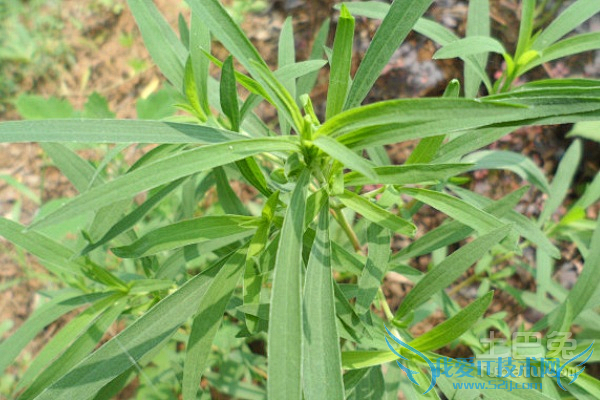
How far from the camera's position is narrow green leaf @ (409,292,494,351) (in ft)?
2.34

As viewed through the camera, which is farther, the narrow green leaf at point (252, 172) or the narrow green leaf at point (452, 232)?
the narrow green leaf at point (452, 232)

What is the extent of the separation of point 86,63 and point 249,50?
229 cm

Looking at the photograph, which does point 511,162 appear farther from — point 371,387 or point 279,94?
point 279,94

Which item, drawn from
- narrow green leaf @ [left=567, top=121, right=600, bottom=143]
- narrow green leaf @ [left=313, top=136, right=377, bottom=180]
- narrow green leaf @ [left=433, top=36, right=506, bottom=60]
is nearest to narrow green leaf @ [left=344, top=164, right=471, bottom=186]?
narrow green leaf @ [left=313, top=136, right=377, bottom=180]

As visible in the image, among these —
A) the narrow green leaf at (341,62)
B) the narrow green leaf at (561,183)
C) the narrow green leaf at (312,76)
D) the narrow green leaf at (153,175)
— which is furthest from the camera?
the narrow green leaf at (561,183)

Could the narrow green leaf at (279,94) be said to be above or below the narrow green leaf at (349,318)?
above

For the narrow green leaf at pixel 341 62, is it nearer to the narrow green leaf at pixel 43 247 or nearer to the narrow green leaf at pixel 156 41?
the narrow green leaf at pixel 156 41

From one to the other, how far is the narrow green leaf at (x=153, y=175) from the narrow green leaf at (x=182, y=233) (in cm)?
17

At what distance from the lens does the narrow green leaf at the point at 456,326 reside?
2.34 feet

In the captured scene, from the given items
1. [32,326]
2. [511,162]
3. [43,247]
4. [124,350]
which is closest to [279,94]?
[124,350]

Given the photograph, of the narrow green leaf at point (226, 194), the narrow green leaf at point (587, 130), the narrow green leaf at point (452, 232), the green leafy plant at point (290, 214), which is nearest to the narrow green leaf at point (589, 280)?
the green leafy plant at point (290, 214)

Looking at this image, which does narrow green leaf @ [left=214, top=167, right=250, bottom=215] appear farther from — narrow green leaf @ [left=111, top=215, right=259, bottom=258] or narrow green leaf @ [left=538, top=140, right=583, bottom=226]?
narrow green leaf @ [left=538, top=140, right=583, bottom=226]

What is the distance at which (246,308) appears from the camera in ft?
2.43

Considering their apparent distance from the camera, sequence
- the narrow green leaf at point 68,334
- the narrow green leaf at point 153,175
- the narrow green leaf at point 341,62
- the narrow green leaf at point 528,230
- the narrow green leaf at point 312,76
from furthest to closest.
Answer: the narrow green leaf at point 312,76 < the narrow green leaf at point 528,230 < the narrow green leaf at point 68,334 < the narrow green leaf at point 341,62 < the narrow green leaf at point 153,175
